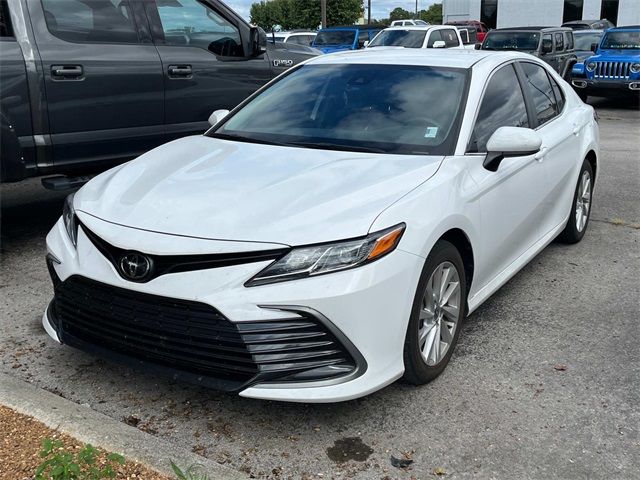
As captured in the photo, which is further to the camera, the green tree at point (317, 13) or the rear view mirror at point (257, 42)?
the green tree at point (317, 13)

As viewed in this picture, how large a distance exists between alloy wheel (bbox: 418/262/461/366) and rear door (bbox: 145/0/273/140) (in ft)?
11.3

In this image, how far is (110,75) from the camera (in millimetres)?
5645

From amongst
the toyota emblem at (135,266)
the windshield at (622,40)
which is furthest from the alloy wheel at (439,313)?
the windshield at (622,40)

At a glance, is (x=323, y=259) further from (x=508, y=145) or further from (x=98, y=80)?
(x=98, y=80)

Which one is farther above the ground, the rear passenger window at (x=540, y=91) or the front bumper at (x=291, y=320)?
the rear passenger window at (x=540, y=91)

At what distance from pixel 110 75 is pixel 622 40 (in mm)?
13598

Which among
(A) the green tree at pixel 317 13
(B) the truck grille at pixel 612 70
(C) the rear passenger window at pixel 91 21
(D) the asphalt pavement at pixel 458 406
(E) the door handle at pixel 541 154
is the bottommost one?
(A) the green tree at pixel 317 13

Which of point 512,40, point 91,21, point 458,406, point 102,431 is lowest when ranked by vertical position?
point 458,406

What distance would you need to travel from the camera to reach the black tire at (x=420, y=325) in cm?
321

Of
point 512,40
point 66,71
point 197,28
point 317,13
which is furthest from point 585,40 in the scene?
point 317,13

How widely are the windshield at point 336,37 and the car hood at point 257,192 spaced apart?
20.4m

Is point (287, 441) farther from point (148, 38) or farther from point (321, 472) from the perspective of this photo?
point (148, 38)

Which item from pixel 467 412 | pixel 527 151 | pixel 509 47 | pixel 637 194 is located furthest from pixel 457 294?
pixel 509 47

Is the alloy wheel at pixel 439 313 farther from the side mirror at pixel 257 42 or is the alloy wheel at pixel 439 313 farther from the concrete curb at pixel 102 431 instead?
the side mirror at pixel 257 42
